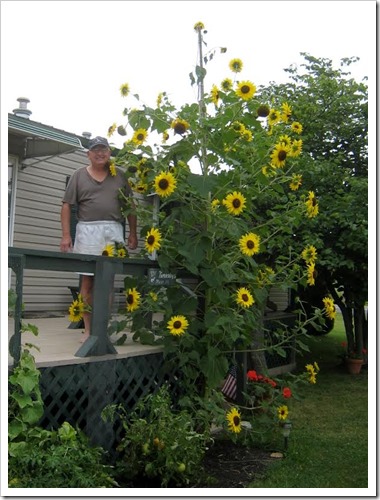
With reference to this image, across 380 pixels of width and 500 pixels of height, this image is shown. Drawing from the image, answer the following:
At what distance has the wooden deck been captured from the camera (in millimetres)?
3182

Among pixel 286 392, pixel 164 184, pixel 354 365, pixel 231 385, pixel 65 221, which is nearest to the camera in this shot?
pixel 164 184

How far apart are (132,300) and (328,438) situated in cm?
254

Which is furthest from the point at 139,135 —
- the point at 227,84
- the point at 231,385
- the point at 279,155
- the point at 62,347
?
the point at 231,385

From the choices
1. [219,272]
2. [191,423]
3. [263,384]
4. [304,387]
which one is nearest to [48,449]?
[191,423]

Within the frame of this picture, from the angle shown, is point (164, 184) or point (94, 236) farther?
point (94, 236)

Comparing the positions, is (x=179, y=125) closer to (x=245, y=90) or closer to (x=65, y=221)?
(x=245, y=90)

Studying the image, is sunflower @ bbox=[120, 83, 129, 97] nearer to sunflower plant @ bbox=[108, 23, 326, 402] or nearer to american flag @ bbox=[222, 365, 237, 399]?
sunflower plant @ bbox=[108, 23, 326, 402]

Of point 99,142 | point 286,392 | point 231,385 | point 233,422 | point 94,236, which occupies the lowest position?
point 231,385

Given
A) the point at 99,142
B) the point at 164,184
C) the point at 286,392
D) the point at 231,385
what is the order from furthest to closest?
the point at 231,385 < the point at 286,392 < the point at 99,142 < the point at 164,184

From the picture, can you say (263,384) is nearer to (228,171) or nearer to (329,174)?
(228,171)

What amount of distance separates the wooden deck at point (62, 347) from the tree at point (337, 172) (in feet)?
10.6

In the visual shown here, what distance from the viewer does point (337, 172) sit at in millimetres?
7266

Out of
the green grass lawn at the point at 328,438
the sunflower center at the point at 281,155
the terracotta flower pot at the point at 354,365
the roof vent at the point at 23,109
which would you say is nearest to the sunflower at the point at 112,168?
the sunflower center at the point at 281,155

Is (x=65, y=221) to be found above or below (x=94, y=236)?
above
